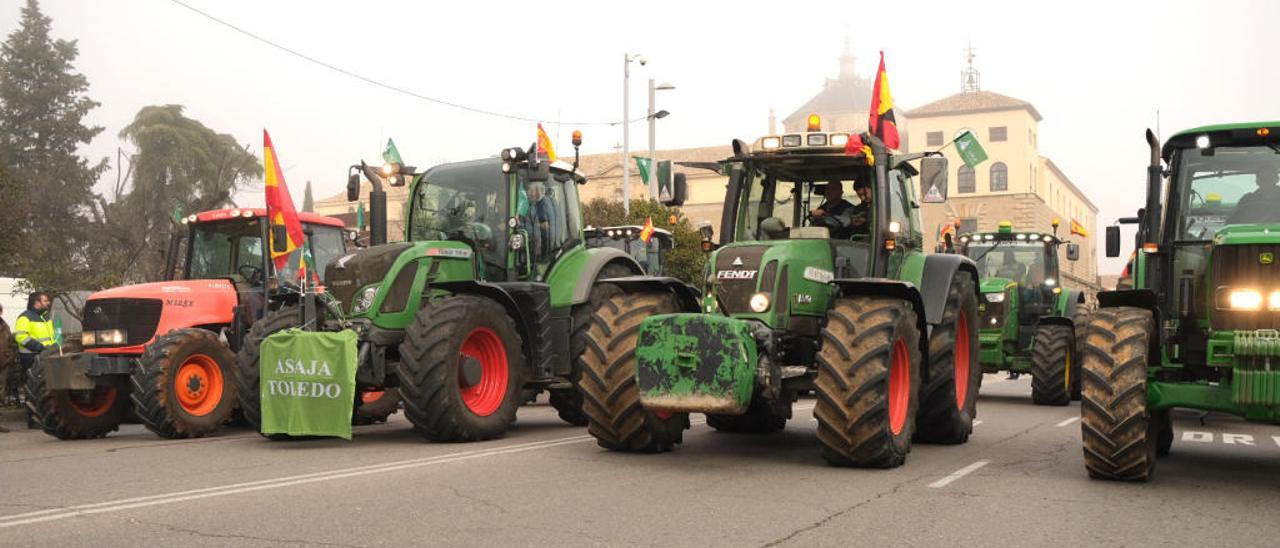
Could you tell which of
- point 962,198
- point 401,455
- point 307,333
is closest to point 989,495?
point 401,455

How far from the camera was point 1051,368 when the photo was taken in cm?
1698

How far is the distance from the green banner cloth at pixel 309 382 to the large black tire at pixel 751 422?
11.8 feet

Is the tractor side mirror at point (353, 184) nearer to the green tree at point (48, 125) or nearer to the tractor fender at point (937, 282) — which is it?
the tractor fender at point (937, 282)

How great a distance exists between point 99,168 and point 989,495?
200ft

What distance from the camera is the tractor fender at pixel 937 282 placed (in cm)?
1060

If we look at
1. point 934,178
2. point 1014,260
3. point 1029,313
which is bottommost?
point 1029,313

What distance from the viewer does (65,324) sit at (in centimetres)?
2402

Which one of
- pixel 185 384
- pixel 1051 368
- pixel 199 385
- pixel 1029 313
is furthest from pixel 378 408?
pixel 1029 313

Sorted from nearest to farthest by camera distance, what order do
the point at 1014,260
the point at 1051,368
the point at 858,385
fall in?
the point at 858,385
the point at 1051,368
the point at 1014,260

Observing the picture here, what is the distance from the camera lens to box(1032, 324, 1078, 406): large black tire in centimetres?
1695

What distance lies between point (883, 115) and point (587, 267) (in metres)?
3.53

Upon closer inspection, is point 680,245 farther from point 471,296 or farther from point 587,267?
point 471,296

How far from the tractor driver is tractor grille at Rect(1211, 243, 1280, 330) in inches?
126

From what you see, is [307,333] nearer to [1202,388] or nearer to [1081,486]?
[1081,486]
